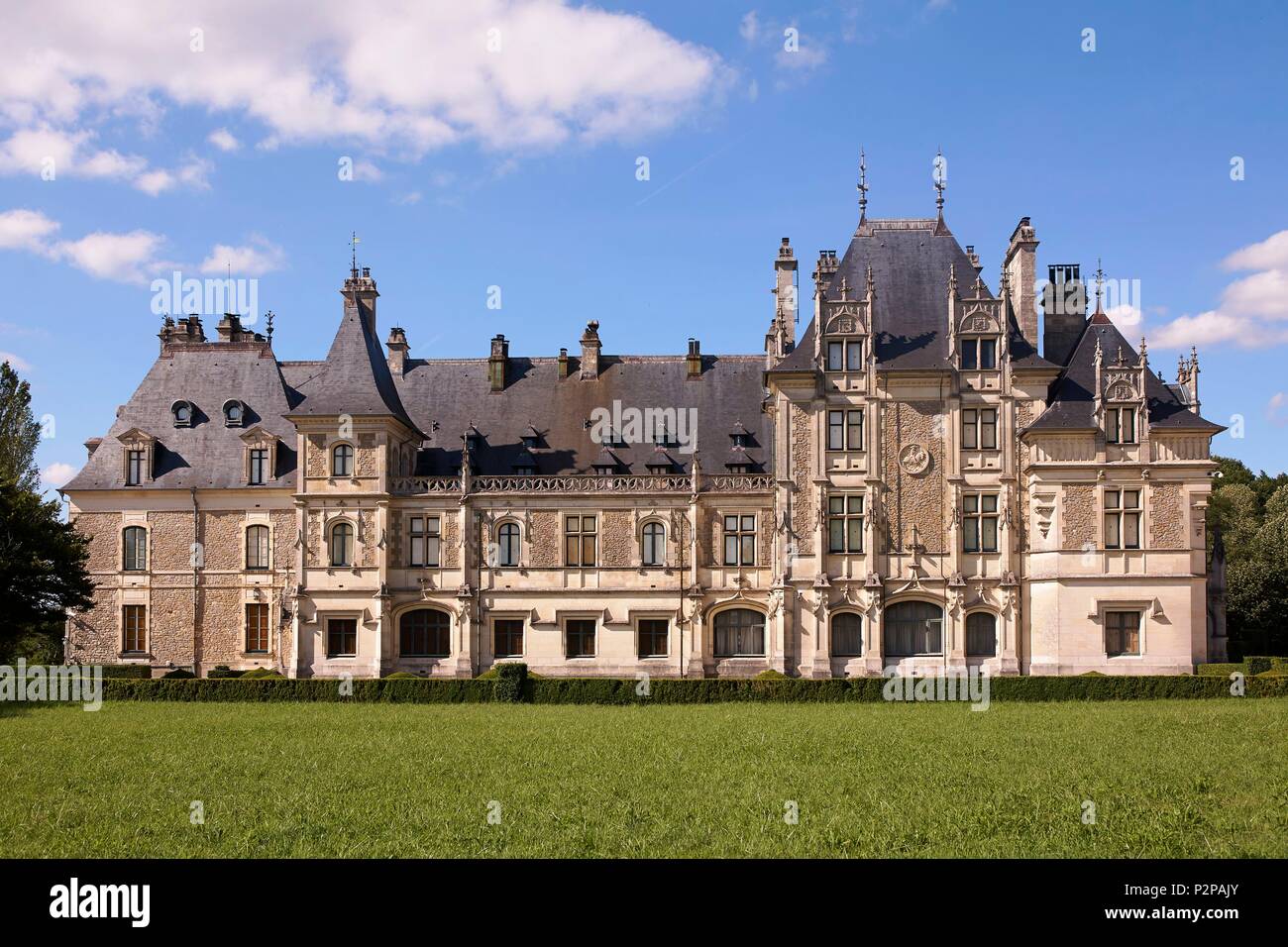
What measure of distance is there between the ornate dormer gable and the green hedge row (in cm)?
1248

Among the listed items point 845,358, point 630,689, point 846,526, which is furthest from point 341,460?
point 845,358

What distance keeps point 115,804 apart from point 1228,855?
14610mm

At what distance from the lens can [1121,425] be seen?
37812mm

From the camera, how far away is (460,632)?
41094mm

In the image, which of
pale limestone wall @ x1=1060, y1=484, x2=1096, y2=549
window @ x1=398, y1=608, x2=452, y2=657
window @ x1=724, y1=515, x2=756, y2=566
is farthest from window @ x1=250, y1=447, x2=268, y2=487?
pale limestone wall @ x1=1060, y1=484, x2=1096, y2=549

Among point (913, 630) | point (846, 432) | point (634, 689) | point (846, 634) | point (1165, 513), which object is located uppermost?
point (846, 432)

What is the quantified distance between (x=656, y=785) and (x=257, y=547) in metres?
31.1

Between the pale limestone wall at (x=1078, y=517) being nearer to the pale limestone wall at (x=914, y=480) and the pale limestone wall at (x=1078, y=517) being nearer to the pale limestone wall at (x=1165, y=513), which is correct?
the pale limestone wall at (x=1165, y=513)

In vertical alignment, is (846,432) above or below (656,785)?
above

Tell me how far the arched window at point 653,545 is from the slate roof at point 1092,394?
13942 millimetres

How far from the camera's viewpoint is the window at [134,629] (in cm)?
4350

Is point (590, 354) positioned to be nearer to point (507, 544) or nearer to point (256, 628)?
point (507, 544)

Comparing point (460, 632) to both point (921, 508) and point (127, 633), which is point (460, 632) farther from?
point (921, 508)
